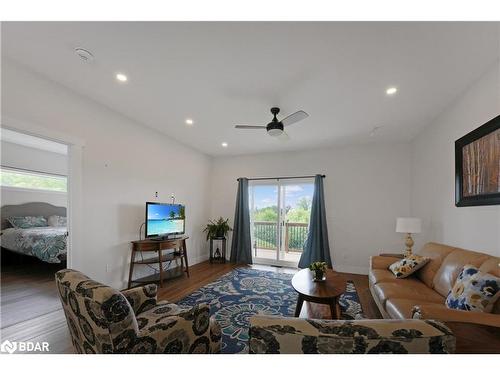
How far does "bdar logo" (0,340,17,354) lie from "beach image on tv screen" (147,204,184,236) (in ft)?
5.83

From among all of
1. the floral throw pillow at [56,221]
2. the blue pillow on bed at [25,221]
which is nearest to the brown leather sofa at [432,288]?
the blue pillow on bed at [25,221]

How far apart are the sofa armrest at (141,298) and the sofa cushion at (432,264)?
2888mm

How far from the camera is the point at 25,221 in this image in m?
5.18

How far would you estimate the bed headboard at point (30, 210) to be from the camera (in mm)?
5098

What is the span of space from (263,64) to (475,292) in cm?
251

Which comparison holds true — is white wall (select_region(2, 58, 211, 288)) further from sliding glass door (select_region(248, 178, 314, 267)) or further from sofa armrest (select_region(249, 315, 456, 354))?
sofa armrest (select_region(249, 315, 456, 354))

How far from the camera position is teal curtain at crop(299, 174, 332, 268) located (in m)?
4.58

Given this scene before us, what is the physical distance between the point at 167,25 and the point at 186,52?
0.30 meters

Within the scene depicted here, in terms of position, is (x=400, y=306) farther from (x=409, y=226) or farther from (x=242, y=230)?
(x=242, y=230)

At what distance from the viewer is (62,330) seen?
2240mm

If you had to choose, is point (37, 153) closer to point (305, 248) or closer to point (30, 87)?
point (30, 87)

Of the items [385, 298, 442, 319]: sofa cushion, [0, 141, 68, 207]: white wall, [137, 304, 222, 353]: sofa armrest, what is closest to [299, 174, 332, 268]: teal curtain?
[385, 298, 442, 319]: sofa cushion

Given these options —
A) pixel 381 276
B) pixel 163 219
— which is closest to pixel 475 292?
pixel 381 276
